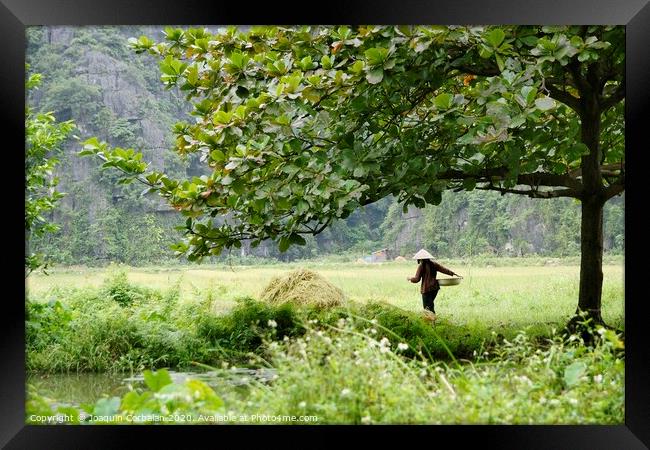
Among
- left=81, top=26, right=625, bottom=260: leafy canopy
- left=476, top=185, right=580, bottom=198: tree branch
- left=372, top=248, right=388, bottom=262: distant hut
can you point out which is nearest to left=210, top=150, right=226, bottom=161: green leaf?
left=81, top=26, right=625, bottom=260: leafy canopy

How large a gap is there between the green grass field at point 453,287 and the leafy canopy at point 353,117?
41cm

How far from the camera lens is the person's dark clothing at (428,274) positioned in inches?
186

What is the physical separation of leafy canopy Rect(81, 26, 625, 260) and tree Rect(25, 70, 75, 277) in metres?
0.33

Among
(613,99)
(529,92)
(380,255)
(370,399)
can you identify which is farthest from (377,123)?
(370,399)

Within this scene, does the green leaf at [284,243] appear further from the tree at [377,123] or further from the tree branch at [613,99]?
the tree branch at [613,99]

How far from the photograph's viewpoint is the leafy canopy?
12.4 ft

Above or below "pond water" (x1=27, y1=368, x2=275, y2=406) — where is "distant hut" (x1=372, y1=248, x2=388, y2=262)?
above

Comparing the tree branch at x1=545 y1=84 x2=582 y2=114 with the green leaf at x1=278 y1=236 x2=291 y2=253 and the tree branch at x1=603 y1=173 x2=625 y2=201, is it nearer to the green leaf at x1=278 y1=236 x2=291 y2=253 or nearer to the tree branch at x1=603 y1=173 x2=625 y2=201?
the tree branch at x1=603 y1=173 x2=625 y2=201

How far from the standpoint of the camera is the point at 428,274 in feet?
15.6
